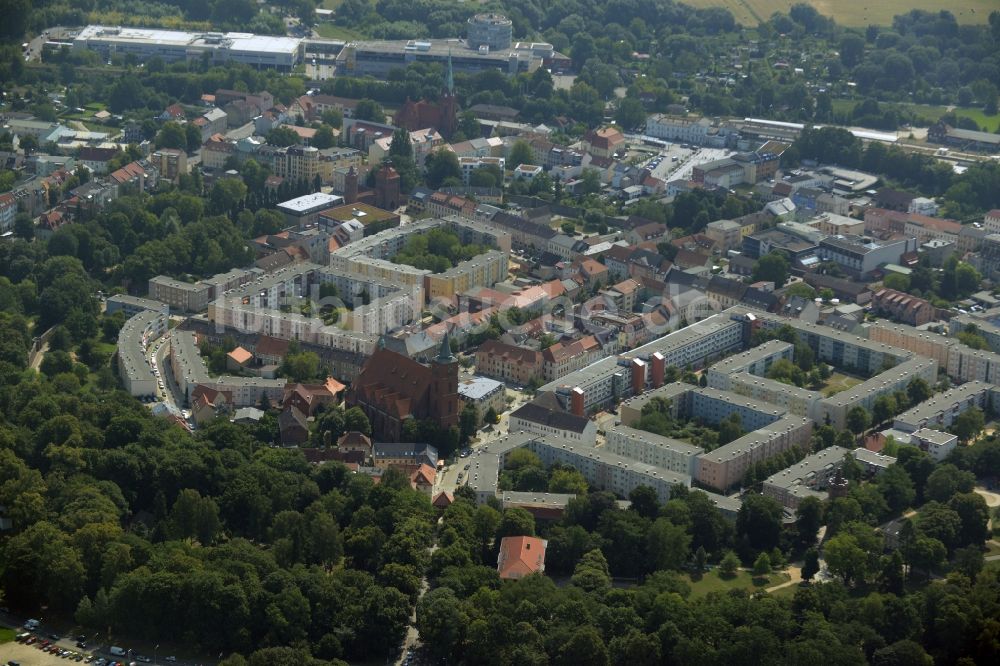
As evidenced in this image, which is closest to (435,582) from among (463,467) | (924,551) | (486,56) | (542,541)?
(542,541)

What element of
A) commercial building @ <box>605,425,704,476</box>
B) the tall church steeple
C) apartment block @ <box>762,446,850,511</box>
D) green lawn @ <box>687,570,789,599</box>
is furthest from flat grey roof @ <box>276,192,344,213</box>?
green lawn @ <box>687,570,789,599</box>

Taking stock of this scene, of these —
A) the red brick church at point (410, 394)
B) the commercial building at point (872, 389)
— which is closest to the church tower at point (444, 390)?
the red brick church at point (410, 394)

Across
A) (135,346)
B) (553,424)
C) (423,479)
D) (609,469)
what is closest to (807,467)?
(609,469)

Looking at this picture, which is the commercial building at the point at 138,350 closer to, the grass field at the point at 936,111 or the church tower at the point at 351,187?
the church tower at the point at 351,187

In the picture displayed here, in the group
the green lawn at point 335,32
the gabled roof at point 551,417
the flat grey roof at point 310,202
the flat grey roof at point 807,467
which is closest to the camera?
the flat grey roof at point 807,467

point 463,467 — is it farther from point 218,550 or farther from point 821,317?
point 821,317
